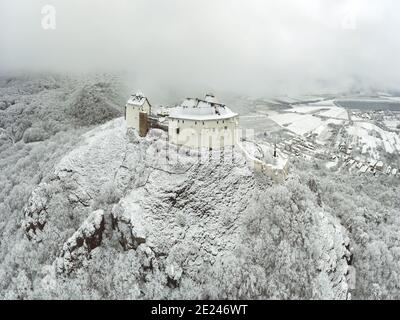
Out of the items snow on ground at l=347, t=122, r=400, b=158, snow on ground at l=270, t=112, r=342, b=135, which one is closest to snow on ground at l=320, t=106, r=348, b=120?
snow on ground at l=270, t=112, r=342, b=135

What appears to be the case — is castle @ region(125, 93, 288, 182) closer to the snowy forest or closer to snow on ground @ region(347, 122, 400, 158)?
the snowy forest

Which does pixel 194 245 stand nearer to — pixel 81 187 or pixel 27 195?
pixel 81 187

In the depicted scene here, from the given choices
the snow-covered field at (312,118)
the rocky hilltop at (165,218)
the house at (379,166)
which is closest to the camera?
the rocky hilltop at (165,218)

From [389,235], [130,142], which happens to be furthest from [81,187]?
[389,235]

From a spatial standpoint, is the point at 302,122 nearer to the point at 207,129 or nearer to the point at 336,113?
the point at 336,113

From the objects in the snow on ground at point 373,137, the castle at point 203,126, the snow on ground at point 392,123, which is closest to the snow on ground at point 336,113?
the snow on ground at point 373,137

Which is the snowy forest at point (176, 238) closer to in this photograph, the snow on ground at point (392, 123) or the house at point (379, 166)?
the house at point (379, 166)

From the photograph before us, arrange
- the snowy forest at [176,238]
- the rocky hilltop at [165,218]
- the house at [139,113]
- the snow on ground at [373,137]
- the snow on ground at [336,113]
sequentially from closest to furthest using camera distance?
the snowy forest at [176,238] < the rocky hilltop at [165,218] < the house at [139,113] < the snow on ground at [373,137] < the snow on ground at [336,113]
